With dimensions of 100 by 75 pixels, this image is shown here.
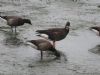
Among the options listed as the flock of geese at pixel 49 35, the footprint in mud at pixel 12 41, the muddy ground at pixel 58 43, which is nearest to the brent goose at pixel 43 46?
the flock of geese at pixel 49 35

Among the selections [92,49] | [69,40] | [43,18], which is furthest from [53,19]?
[92,49]

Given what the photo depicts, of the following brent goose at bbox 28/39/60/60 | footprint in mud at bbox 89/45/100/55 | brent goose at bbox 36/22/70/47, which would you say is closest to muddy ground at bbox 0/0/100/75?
footprint in mud at bbox 89/45/100/55

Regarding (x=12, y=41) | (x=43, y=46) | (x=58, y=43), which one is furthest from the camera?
(x=12, y=41)

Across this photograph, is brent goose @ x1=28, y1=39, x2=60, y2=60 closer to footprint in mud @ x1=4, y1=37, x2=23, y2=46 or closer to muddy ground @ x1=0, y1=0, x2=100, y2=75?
muddy ground @ x1=0, y1=0, x2=100, y2=75

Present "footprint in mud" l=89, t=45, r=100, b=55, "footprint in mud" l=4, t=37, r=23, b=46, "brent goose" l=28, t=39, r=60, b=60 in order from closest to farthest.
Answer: "brent goose" l=28, t=39, r=60, b=60
"footprint in mud" l=89, t=45, r=100, b=55
"footprint in mud" l=4, t=37, r=23, b=46

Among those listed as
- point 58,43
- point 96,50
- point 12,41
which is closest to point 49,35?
point 58,43

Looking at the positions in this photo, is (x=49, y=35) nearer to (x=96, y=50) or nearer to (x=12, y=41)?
(x=96, y=50)

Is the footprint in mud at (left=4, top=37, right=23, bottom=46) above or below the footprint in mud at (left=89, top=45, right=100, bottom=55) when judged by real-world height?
below

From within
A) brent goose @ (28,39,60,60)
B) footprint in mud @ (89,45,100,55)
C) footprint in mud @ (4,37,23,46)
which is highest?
brent goose @ (28,39,60,60)

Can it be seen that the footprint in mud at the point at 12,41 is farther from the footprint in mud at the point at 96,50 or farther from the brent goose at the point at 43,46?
the footprint in mud at the point at 96,50

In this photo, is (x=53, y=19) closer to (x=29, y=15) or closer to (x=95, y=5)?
(x=29, y=15)

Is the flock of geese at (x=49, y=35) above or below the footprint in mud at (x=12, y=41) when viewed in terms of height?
above

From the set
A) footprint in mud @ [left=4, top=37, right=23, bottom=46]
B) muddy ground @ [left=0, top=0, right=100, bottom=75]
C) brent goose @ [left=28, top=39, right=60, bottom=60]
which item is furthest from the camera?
footprint in mud @ [left=4, top=37, right=23, bottom=46]

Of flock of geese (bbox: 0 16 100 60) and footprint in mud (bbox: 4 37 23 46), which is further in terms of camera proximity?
footprint in mud (bbox: 4 37 23 46)
